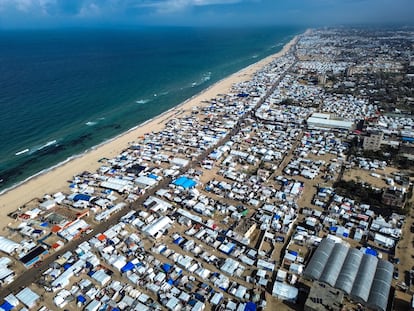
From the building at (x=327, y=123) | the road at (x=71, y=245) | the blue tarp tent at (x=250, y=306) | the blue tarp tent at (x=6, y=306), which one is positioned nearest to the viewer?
the blue tarp tent at (x=250, y=306)

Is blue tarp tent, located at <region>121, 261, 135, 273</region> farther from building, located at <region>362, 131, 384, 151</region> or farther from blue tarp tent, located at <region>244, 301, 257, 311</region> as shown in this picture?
building, located at <region>362, 131, 384, 151</region>

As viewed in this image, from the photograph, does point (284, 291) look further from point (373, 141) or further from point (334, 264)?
point (373, 141)

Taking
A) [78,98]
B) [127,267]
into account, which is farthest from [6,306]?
[78,98]

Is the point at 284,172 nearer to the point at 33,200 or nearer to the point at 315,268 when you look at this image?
the point at 315,268

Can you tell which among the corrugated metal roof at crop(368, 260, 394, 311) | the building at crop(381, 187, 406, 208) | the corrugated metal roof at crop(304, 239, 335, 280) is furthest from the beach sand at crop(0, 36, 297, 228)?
the building at crop(381, 187, 406, 208)

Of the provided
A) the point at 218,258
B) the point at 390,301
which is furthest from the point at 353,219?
the point at 218,258

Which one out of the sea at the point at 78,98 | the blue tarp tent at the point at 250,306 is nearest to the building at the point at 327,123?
the sea at the point at 78,98

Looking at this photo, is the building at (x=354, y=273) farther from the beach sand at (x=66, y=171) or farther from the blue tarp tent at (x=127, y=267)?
the beach sand at (x=66, y=171)
